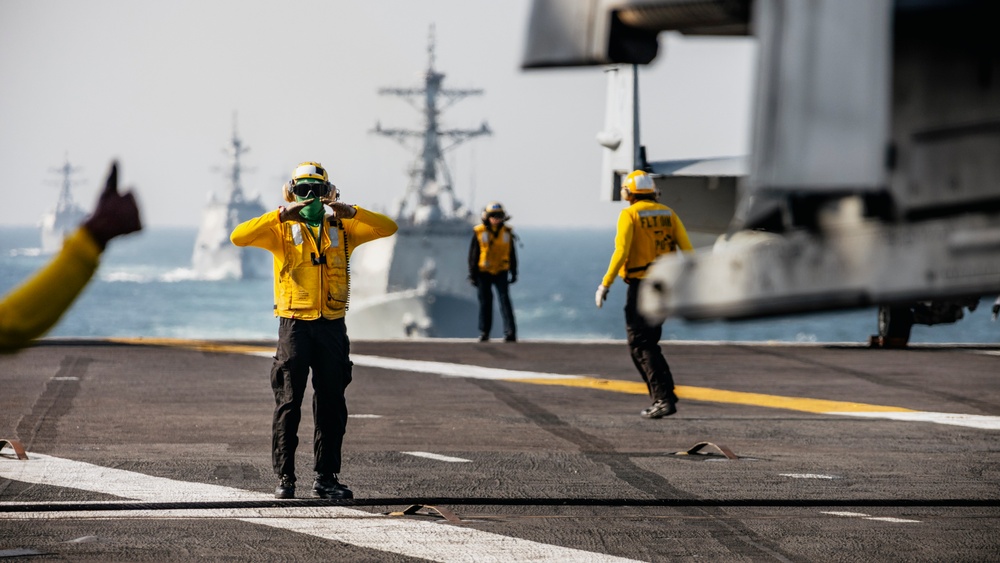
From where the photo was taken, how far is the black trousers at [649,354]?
11250 mm

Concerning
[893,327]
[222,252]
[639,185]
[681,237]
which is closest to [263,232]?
[639,185]

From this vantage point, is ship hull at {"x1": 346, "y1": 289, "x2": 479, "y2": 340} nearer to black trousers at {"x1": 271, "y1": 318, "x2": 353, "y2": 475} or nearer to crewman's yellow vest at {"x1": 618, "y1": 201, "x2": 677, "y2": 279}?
crewman's yellow vest at {"x1": 618, "y1": 201, "x2": 677, "y2": 279}

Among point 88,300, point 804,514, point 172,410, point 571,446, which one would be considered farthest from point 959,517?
point 88,300

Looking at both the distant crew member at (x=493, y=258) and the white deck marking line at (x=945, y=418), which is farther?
the distant crew member at (x=493, y=258)

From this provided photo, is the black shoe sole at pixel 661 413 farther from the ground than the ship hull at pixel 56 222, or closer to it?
farther from the ground

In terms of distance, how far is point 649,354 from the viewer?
11242mm

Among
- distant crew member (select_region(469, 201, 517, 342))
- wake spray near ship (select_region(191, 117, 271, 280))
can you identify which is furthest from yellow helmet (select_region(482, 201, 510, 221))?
wake spray near ship (select_region(191, 117, 271, 280))

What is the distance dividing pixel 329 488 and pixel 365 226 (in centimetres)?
152

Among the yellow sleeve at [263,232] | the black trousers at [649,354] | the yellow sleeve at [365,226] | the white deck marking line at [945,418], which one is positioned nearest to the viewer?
the yellow sleeve at [263,232]

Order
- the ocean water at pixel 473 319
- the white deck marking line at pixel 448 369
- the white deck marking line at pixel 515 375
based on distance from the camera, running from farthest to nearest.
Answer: the ocean water at pixel 473 319 → the white deck marking line at pixel 448 369 → the white deck marking line at pixel 515 375

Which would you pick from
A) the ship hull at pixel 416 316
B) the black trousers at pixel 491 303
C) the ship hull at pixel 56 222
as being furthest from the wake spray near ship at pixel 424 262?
the ship hull at pixel 56 222

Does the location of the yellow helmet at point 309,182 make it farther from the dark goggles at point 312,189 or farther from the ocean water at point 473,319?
the ocean water at point 473,319

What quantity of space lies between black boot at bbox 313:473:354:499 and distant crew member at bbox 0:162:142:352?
443 cm

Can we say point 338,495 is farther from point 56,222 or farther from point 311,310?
point 56,222
